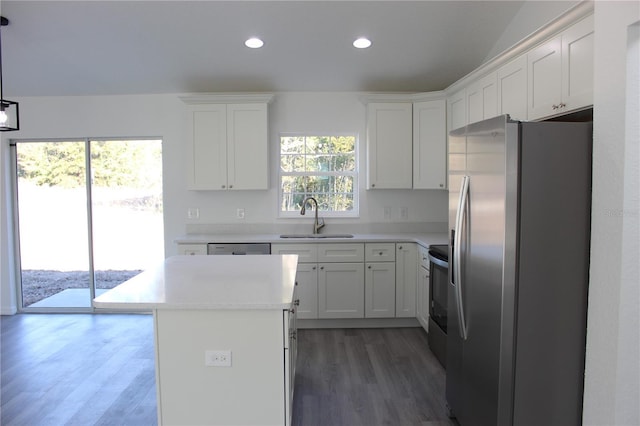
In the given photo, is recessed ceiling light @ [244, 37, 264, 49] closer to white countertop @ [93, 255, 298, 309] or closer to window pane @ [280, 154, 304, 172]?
window pane @ [280, 154, 304, 172]

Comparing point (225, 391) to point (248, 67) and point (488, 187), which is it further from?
point (248, 67)

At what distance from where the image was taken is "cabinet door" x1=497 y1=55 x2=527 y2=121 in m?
2.51

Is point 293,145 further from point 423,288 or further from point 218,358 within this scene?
point 218,358

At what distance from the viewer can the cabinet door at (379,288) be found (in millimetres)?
3762

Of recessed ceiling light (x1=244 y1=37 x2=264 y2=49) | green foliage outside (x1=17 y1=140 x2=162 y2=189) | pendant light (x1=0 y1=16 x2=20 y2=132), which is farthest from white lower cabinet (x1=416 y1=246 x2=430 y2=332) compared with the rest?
pendant light (x1=0 y1=16 x2=20 y2=132)

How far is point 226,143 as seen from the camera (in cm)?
396

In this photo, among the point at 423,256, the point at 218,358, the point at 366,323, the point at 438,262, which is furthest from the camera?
the point at 366,323

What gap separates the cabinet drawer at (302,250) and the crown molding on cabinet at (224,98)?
1512mm

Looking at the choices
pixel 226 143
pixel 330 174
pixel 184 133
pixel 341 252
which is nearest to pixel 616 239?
pixel 341 252

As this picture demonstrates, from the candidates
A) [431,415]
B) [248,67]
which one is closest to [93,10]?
[248,67]

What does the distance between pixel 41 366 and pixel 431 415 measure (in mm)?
2963

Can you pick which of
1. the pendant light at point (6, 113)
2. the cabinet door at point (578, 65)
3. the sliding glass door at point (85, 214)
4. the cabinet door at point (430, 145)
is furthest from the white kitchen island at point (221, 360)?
the sliding glass door at point (85, 214)

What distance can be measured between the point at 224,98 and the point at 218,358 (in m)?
2.88

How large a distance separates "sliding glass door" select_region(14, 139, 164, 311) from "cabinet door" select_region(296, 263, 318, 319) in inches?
70.0
